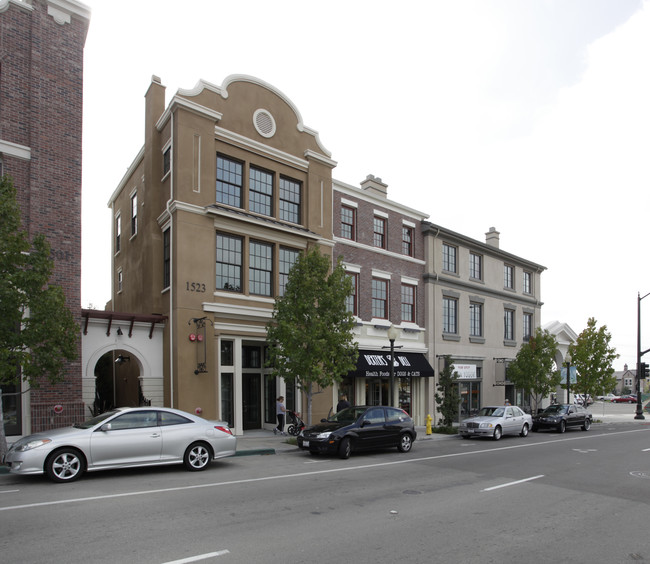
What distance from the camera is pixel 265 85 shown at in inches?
833

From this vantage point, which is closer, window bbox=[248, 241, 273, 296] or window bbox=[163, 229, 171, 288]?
window bbox=[163, 229, 171, 288]

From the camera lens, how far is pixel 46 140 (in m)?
15.9

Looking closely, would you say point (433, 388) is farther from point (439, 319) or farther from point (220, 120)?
point (220, 120)

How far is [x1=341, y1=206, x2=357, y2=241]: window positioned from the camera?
24031 millimetres

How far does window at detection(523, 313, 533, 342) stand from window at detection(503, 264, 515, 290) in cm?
275

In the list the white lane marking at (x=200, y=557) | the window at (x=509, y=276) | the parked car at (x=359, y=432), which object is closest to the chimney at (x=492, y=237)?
the window at (x=509, y=276)

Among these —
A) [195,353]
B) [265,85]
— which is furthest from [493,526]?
[265,85]

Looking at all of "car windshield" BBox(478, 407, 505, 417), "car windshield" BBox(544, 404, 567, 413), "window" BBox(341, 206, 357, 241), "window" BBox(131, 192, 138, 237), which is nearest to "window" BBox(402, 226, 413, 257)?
"window" BBox(341, 206, 357, 241)

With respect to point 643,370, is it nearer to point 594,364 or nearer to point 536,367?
point 594,364

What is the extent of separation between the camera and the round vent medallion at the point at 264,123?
817 inches

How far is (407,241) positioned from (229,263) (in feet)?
35.8

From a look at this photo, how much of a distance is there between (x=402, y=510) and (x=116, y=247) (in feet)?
67.4

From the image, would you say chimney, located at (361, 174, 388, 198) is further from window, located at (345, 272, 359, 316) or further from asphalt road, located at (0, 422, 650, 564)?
asphalt road, located at (0, 422, 650, 564)

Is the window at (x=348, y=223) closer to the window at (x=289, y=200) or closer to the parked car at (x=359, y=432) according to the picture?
the window at (x=289, y=200)
